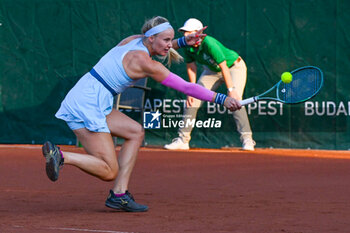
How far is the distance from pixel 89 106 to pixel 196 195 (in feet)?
5.09

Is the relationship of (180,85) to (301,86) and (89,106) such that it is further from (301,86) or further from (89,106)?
(301,86)

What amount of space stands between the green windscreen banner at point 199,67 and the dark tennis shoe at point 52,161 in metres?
6.25

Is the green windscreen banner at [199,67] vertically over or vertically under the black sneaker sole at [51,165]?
over

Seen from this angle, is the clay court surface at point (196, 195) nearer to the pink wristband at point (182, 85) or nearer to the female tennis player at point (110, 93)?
the female tennis player at point (110, 93)

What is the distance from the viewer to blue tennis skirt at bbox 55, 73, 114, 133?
5266 millimetres

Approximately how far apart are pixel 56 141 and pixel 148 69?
279 inches

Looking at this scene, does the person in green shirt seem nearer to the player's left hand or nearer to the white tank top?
the player's left hand

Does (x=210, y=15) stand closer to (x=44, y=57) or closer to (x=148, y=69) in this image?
(x=44, y=57)

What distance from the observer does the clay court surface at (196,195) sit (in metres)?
4.84

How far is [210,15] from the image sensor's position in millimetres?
11141

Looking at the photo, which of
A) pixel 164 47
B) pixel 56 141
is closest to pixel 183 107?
pixel 56 141

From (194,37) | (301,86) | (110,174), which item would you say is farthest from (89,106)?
(301,86)

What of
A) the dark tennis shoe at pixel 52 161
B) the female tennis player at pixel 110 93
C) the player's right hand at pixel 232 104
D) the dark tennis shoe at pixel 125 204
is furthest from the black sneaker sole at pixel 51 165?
the player's right hand at pixel 232 104

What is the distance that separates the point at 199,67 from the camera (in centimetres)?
1129
